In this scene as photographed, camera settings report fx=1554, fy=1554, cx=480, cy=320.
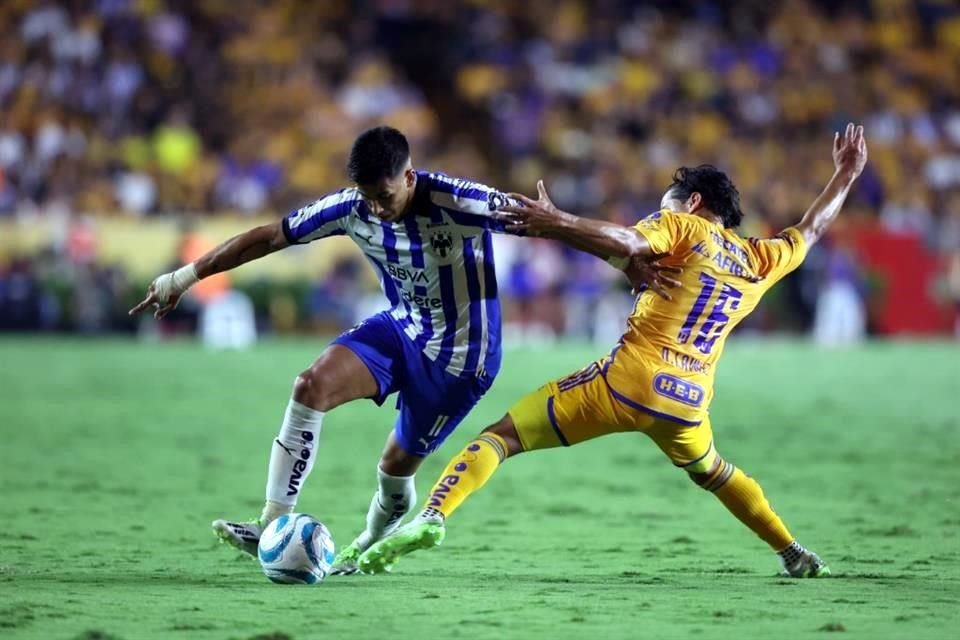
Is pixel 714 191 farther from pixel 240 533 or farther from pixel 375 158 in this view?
pixel 240 533

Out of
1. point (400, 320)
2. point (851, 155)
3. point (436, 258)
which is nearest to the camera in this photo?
point (436, 258)

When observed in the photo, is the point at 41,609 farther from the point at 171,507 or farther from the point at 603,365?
the point at 171,507

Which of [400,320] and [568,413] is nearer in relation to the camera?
[568,413]

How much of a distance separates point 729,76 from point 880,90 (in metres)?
3.09

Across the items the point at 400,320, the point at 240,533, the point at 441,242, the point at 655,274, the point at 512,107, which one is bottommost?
the point at 240,533

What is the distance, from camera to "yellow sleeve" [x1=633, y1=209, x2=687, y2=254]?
6863mm

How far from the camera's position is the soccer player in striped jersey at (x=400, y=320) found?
23.6ft

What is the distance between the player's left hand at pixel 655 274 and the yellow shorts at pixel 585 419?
46cm

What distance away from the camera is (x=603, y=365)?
284 inches

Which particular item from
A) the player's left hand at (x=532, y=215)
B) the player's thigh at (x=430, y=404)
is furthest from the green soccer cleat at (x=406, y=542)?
the player's left hand at (x=532, y=215)

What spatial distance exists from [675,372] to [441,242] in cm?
125

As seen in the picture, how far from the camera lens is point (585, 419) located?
7.11m

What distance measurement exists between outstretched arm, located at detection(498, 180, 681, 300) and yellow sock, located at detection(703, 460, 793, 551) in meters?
1.00

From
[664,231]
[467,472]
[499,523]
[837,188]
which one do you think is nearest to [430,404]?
[467,472]
